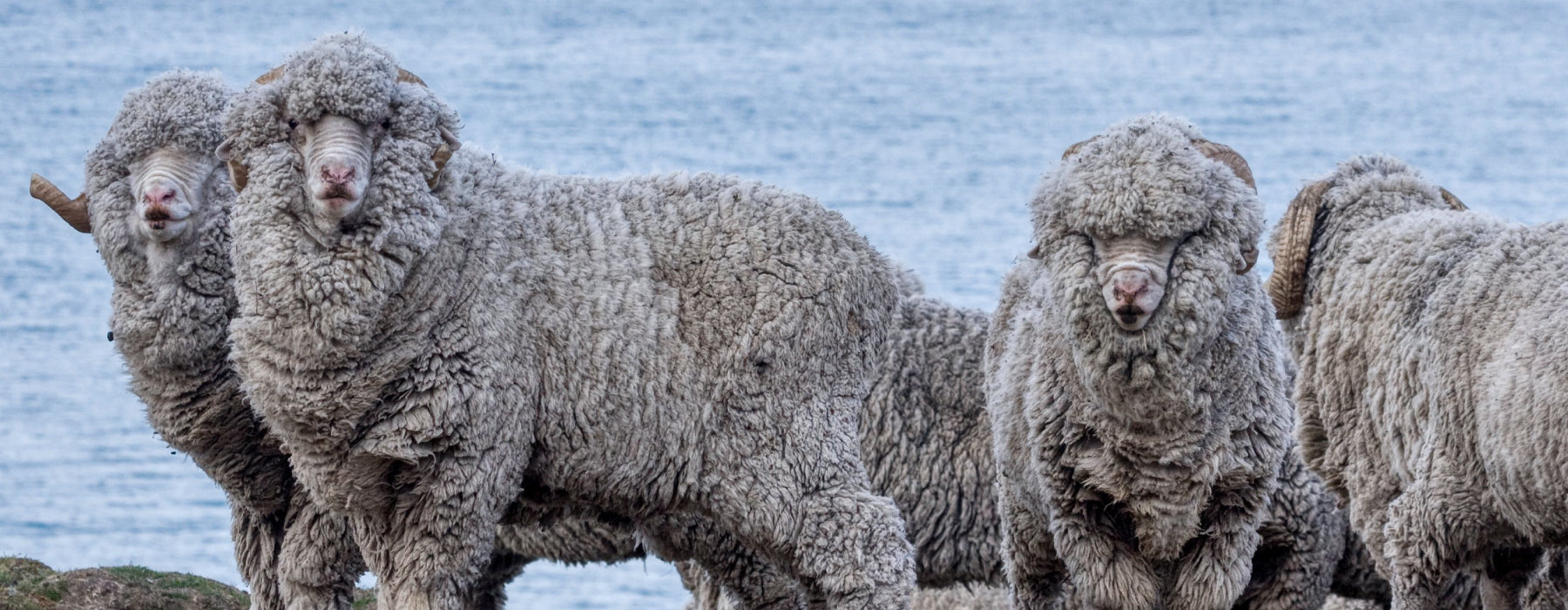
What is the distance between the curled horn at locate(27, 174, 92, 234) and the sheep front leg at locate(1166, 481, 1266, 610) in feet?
12.9

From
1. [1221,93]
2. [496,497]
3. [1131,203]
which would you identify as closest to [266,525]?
[496,497]

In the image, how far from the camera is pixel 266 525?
24.1 feet

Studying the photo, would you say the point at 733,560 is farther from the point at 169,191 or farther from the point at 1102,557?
the point at 169,191

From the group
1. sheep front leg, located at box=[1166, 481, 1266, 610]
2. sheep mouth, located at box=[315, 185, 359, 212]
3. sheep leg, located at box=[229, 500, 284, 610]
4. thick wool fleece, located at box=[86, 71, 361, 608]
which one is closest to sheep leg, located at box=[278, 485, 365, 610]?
thick wool fleece, located at box=[86, 71, 361, 608]

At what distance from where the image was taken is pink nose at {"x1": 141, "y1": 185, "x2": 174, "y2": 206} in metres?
7.02

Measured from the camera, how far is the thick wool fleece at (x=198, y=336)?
7.06 metres

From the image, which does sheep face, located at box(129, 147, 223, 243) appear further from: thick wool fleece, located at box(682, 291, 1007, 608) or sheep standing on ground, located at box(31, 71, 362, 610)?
thick wool fleece, located at box(682, 291, 1007, 608)

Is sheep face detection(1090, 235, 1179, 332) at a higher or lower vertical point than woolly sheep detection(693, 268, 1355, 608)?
higher

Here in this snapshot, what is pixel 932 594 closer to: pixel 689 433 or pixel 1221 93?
pixel 689 433

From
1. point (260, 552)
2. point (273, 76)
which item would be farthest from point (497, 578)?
point (273, 76)

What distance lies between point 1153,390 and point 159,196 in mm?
3281

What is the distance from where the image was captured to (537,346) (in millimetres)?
6602

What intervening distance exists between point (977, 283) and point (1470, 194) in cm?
1249

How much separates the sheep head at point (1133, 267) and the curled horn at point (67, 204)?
11.5ft
